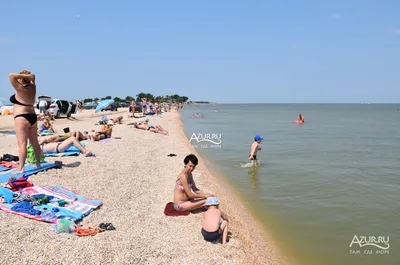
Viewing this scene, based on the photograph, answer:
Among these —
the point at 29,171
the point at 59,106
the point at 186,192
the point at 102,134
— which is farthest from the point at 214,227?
the point at 59,106

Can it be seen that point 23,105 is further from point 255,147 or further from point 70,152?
point 255,147

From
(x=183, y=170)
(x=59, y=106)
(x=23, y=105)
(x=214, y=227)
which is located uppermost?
(x=23, y=105)

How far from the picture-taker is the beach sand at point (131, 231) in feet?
13.0

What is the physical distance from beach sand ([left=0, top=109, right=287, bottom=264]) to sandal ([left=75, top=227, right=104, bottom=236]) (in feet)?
0.32

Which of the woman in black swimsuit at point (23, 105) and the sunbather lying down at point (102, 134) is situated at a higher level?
the woman in black swimsuit at point (23, 105)

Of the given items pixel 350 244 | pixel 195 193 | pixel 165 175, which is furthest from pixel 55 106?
pixel 350 244

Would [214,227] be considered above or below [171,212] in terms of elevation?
above

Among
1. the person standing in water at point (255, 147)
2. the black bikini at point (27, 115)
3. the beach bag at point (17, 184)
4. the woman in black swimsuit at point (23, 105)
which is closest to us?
the beach bag at point (17, 184)

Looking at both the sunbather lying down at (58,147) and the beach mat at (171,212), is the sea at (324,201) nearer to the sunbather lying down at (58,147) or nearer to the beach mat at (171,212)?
the beach mat at (171,212)

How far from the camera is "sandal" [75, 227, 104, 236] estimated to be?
446cm

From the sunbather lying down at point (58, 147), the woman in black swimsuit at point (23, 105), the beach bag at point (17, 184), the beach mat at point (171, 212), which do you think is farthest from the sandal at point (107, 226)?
the sunbather lying down at point (58, 147)

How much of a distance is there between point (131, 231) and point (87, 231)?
0.58m

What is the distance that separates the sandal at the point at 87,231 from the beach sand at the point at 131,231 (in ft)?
0.32

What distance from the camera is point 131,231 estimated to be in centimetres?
476
